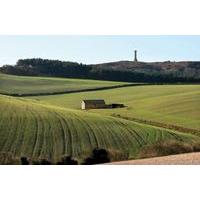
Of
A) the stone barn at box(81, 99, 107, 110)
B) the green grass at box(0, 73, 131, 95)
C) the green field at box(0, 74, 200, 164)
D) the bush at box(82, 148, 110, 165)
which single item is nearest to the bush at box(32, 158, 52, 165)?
the green field at box(0, 74, 200, 164)

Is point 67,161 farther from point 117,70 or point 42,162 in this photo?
point 117,70

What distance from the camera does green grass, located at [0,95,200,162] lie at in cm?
1247

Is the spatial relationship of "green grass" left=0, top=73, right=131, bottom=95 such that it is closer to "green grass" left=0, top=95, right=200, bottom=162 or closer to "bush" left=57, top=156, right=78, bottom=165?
"green grass" left=0, top=95, right=200, bottom=162

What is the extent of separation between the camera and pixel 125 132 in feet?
43.5

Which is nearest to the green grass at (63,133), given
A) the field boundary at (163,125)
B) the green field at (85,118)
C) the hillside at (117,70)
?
the green field at (85,118)

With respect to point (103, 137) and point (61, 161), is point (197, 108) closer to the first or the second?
point (103, 137)

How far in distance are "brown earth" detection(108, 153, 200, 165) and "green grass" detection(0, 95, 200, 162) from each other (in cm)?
56

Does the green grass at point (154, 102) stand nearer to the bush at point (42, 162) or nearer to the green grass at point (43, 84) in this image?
the green grass at point (43, 84)

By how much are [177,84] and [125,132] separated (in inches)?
103

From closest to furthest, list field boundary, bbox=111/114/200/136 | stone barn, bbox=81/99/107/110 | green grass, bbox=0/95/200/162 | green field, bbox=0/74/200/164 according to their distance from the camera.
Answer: green grass, bbox=0/95/200/162 < green field, bbox=0/74/200/164 < field boundary, bbox=111/114/200/136 < stone barn, bbox=81/99/107/110
